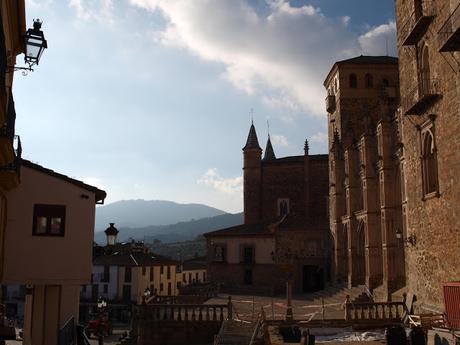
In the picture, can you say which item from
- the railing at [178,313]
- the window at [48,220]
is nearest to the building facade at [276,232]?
the railing at [178,313]

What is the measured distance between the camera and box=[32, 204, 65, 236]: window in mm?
13586

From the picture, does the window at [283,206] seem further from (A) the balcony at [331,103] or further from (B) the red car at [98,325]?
(B) the red car at [98,325]

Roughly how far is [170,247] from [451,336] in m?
150

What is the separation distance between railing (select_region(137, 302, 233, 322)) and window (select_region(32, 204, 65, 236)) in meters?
11.2

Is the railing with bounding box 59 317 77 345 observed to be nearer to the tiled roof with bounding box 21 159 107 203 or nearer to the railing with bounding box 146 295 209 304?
the tiled roof with bounding box 21 159 107 203

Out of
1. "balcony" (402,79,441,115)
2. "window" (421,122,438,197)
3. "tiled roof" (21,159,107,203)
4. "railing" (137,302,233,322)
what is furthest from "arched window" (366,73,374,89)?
"tiled roof" (21,159,107,203)

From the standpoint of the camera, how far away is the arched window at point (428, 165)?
17.5 m

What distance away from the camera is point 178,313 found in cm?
2422

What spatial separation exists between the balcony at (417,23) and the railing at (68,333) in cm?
1469

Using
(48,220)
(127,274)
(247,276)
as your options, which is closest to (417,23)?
(48,220)

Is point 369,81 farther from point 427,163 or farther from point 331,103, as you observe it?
point 427,163

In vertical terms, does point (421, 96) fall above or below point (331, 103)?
below

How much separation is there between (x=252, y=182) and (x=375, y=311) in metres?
32.7

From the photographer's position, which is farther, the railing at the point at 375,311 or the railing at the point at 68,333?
the railing at the point at 375,311
